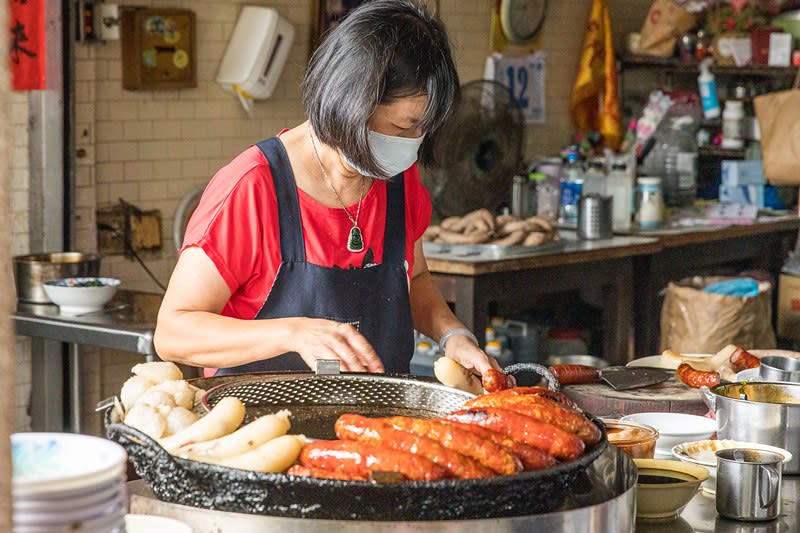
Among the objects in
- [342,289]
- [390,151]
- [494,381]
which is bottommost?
[494,381]

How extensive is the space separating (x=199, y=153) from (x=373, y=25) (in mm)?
3535

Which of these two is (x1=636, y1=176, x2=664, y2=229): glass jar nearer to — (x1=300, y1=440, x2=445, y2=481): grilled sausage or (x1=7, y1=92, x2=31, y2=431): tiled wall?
(x1=7, y1=92, x2=31, y2=431): tiled wall

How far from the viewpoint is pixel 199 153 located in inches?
240

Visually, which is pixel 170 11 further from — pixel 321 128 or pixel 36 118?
pixel 321 128

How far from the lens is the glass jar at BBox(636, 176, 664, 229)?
272 inches

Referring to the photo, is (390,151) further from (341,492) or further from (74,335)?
(74,335)

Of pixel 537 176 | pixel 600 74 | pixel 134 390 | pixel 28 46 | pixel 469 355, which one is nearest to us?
pixel 134 390

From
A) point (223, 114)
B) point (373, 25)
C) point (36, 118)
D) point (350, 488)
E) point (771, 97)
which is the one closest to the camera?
point (350, 488)

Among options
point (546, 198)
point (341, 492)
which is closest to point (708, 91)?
point (546, 198)

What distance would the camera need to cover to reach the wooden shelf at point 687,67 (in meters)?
7.66

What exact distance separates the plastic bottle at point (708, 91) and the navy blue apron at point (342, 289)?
5.35 meters

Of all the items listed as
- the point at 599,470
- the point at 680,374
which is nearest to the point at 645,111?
the point at 680,374

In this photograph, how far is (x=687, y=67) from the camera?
323 inches

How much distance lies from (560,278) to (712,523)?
3.84m
